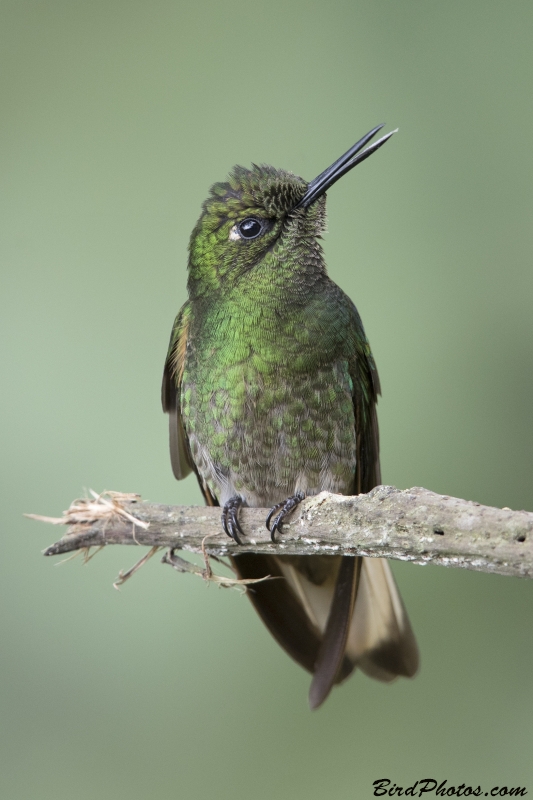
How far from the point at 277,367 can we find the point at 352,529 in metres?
0.57

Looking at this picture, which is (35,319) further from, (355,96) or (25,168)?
(355,96)

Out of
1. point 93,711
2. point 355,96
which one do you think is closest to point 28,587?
point 93,711

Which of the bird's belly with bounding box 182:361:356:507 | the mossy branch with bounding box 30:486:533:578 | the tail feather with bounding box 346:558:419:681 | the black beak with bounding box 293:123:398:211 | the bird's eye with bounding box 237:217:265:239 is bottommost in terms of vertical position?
the tail feather with bounding box 346:558:419:681

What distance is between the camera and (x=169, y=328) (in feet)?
9.62

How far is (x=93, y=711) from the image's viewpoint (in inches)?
110

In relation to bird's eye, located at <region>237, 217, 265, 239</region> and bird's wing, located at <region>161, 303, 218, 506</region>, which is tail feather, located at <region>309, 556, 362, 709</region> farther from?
bird's eye, located at <region>237, 217, 265, 239</region>

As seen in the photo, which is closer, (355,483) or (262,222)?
(262,222)

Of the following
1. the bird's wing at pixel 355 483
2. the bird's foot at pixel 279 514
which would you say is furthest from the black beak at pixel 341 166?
the bird's foot at pixel 279 514

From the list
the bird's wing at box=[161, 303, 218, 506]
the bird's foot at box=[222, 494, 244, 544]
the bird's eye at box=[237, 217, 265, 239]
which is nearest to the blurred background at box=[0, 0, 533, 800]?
the bird's wing at box=[161, 303, 218, 506]

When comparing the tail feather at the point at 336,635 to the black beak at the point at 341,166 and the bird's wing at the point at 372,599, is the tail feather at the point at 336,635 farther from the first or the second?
the black beak at the point at 341,166

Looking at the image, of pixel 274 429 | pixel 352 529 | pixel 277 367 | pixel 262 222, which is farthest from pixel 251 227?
pixel 352 529

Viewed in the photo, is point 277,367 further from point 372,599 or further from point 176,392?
point 372,599

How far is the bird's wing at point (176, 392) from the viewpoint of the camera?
7.83 feet

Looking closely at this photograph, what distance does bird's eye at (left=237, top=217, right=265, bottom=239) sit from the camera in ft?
7.16
